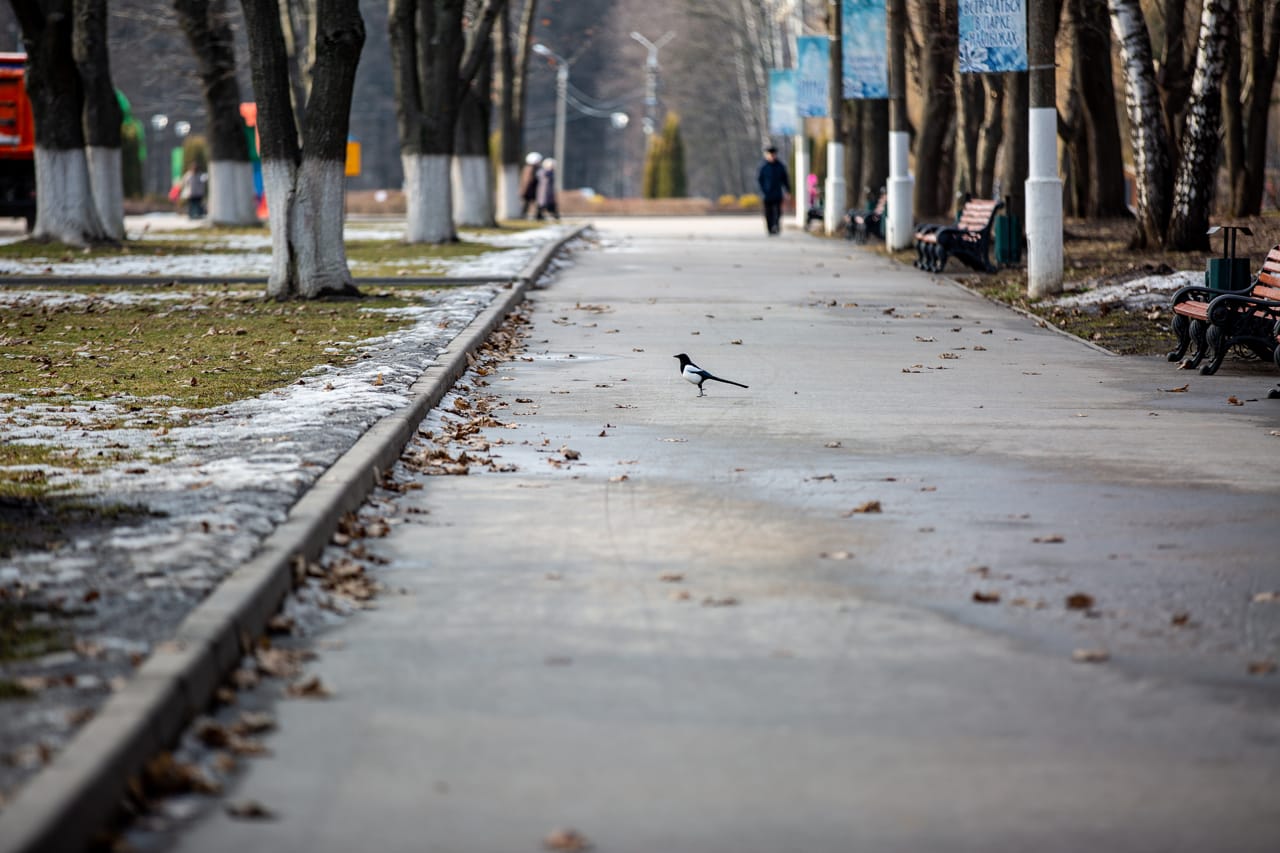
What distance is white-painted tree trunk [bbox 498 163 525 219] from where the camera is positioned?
5234 centimetres

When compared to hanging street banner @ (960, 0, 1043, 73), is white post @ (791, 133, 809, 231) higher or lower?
lower

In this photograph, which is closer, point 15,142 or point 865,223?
point 865,223

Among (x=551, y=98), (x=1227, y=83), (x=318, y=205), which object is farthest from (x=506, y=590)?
(x=551, y=98)

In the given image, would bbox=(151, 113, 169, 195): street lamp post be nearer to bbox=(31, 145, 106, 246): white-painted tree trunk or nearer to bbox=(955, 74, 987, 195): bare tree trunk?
bbox=(955, 74, 987, 195): bare tree trunk

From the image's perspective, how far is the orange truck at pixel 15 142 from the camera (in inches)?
1640

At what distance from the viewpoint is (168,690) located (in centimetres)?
489

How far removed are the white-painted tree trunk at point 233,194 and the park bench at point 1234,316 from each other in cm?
3174

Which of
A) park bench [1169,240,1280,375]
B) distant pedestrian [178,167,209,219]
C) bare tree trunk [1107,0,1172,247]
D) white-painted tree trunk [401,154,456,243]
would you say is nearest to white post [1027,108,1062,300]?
bare tree trunk [1107,0,1172,247]

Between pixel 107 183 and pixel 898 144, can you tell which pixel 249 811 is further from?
pixel 107 183

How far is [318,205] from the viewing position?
2000 cm

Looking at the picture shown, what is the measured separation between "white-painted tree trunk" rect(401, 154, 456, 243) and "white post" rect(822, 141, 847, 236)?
10.7 m

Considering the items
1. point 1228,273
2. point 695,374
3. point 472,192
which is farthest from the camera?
point 472,192

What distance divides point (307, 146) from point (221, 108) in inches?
886

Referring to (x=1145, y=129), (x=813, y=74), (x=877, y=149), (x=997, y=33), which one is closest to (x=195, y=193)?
(x=813, y=74)
